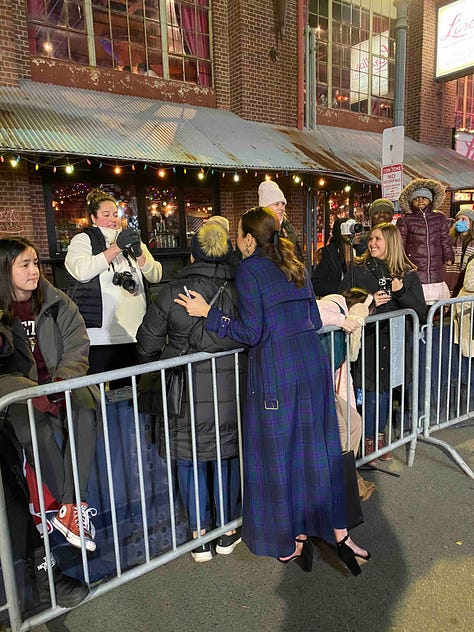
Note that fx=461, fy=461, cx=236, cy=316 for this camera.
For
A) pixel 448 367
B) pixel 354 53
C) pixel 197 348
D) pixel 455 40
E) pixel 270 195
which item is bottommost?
pixel 448 367

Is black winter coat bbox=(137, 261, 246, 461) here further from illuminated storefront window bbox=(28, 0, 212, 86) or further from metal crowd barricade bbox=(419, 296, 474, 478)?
illuminated storefront window bbox=(28, 0, 212, 86)

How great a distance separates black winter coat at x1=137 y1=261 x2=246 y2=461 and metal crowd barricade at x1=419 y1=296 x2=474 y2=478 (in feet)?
6.51

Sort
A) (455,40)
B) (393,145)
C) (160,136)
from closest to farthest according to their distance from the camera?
(393,145)
(160,136)
(455,40)

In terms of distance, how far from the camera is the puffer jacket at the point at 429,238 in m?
5.53

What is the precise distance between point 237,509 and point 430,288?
3.83m

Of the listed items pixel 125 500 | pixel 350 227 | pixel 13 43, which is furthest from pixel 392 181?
pixel 13 43

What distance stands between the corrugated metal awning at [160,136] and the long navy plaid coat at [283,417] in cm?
506

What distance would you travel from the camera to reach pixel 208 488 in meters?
3.06

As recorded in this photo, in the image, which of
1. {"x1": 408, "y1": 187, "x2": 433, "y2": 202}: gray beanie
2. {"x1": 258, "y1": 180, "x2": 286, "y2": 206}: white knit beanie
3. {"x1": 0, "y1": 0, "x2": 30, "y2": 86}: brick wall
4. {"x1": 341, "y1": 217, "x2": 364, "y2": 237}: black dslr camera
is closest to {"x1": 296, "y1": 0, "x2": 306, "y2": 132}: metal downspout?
{"x1": 0, "y1": 0, "x2": 30, "y2": 86}: brick wall

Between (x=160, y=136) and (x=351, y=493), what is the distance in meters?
6.88

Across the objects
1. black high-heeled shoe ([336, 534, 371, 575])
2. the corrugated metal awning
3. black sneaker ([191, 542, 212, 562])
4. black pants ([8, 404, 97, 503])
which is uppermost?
the corrugated metal awning

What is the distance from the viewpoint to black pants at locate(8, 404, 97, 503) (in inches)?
92.2

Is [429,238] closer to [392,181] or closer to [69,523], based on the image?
[392,181]

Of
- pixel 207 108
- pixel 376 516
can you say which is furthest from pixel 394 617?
pixel 207 108
